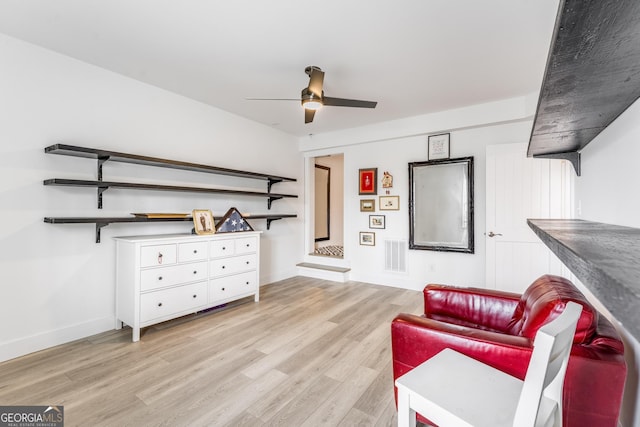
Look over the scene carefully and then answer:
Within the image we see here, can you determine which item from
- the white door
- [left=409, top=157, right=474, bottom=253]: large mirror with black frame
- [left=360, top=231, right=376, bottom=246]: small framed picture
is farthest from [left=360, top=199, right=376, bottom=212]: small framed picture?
the white door

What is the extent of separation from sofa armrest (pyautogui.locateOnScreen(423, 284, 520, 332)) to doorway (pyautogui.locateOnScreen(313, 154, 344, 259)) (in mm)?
4562

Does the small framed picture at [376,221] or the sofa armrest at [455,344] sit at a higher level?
the small framed picture at [376,221]

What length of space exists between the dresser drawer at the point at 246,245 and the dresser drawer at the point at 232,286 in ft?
0.95

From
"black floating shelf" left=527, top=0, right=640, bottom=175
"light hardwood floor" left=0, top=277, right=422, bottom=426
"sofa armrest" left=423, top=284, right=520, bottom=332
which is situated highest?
"black floating shelf" left=527, top=0, right=640, bottom=175

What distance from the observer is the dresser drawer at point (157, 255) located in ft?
9.30

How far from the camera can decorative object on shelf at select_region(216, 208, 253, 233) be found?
12.3ft

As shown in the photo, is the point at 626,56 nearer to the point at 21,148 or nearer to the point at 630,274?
the point at 630,274

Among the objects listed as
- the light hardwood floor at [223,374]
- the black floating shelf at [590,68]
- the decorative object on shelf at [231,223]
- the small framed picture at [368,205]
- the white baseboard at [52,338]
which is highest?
the black floating shelf at [590,68]

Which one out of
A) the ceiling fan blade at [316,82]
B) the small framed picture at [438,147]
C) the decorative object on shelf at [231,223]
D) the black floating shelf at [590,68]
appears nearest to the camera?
the black floating shelf at [590,68]

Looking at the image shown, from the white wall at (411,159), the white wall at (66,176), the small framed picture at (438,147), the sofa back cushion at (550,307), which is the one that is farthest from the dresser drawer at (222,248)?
the small framed picture at (438,147)

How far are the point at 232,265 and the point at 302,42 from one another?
2569mm

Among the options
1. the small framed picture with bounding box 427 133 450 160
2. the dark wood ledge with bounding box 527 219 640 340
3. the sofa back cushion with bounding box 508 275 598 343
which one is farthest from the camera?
the small framed picture with bounding box 427 133 450 160

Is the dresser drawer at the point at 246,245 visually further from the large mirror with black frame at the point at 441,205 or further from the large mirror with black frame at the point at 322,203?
the large mirror with black frame at the point at 322,203

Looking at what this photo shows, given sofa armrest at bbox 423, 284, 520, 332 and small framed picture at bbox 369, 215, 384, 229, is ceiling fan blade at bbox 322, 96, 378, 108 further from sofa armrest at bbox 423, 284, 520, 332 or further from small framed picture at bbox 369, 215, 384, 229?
small framed picture at bbox 369, 215, 384, 229
